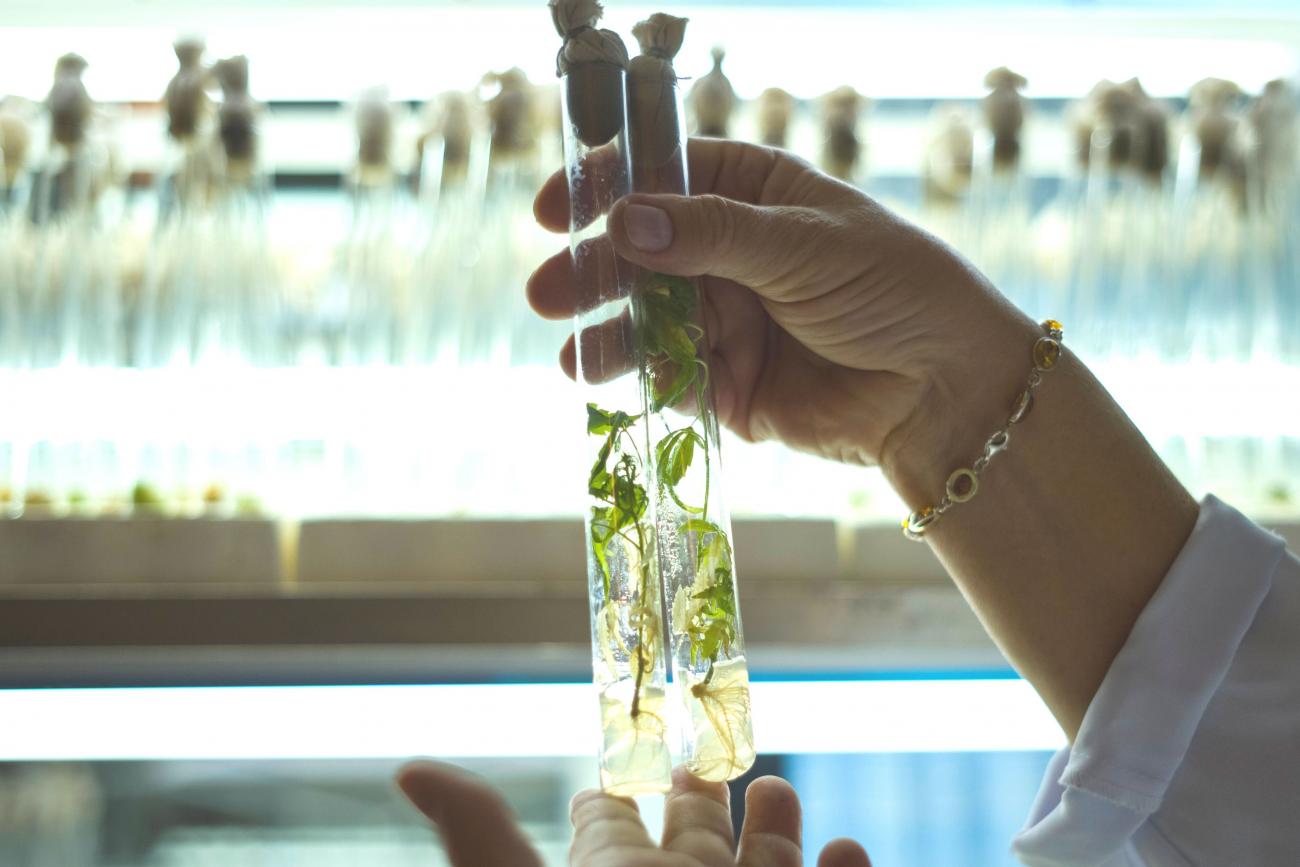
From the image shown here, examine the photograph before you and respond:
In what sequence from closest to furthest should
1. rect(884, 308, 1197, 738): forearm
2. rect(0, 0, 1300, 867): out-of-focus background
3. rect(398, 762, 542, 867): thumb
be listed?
1. rect(398, 762, 542, 867): thumb
2. rect(884, 308, 1197, 738): forearm
3. rect(0, 0, 1300, 867): out-of-focus background

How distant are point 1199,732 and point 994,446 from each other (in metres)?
0.19

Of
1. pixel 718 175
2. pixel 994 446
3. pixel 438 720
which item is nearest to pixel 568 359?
pixel 718 175

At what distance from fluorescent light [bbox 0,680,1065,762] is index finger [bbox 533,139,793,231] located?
A: 422mm

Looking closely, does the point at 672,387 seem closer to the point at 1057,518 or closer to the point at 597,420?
the point at 597,420

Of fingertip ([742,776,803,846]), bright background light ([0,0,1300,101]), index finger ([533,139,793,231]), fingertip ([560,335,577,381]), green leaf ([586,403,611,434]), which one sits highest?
bright background light ([0,0,1300,101])

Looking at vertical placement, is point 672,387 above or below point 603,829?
above

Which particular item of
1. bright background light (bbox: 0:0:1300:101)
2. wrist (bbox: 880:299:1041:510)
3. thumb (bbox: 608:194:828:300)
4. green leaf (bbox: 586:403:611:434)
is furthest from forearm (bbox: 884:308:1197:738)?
bright background light (bbox: 0:0:1300:101)

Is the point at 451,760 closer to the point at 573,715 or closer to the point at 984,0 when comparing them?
the point at 573,715

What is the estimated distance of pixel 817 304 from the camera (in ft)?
1.93

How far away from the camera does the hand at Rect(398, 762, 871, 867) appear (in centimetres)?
45

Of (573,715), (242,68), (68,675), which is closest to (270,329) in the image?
(242,68)

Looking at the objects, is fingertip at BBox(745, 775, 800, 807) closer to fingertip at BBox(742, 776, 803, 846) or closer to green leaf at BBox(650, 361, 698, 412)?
fingertip at BBox(742, 776, 803, 846)

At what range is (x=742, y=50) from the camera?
3.20ft

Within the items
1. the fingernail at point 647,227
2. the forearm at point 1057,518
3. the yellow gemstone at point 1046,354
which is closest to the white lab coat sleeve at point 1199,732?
the forearm at point 1057,518
